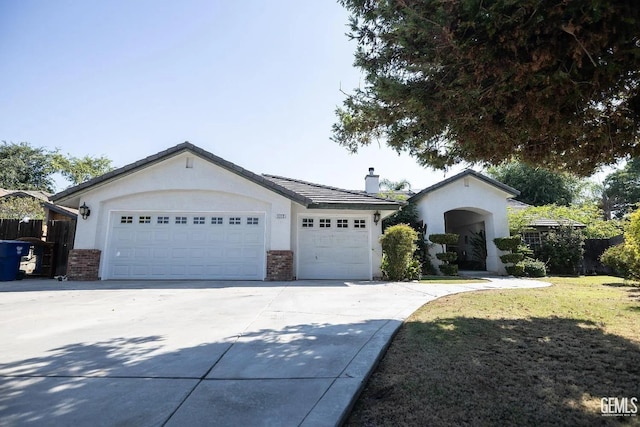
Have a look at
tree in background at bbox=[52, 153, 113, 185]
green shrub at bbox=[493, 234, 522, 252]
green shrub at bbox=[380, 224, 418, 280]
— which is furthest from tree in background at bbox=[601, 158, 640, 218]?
tree in background at bbox=[52, 153, 113, 185]

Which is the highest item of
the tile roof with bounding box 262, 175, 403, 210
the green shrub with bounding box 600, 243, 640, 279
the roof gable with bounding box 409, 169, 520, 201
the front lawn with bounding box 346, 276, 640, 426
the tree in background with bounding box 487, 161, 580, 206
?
the tree in background with bounding box 487, 161, 580, 206

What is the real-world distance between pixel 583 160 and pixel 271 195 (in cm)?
915

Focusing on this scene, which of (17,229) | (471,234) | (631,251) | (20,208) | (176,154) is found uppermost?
(176,154)

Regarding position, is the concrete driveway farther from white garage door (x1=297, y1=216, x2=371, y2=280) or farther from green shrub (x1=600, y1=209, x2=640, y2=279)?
green shrub (x1=600, y1=209, x2=640, y2=279)

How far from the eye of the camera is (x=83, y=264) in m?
11.4

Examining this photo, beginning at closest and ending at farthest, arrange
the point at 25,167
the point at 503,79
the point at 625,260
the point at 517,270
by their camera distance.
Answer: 1. the point at 503,79
2. the point at 625,260
3. the point at 517,270
4. the point at 25,167

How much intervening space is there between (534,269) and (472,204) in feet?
14.4

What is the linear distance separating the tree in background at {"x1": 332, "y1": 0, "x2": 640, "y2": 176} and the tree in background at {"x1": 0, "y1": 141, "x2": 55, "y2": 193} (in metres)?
44.4

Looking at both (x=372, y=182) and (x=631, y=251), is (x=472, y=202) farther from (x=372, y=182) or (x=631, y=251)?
(x=631, y=251)

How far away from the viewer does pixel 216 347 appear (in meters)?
3.89

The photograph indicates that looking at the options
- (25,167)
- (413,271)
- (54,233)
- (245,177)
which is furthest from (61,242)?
(25,167)

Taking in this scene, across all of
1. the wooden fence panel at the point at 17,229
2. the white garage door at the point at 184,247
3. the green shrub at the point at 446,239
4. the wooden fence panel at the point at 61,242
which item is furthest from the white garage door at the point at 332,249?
the wooden fence panel at the point at 17,229

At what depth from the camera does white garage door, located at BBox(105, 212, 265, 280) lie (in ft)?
38.4

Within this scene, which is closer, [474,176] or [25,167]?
[474,176]
